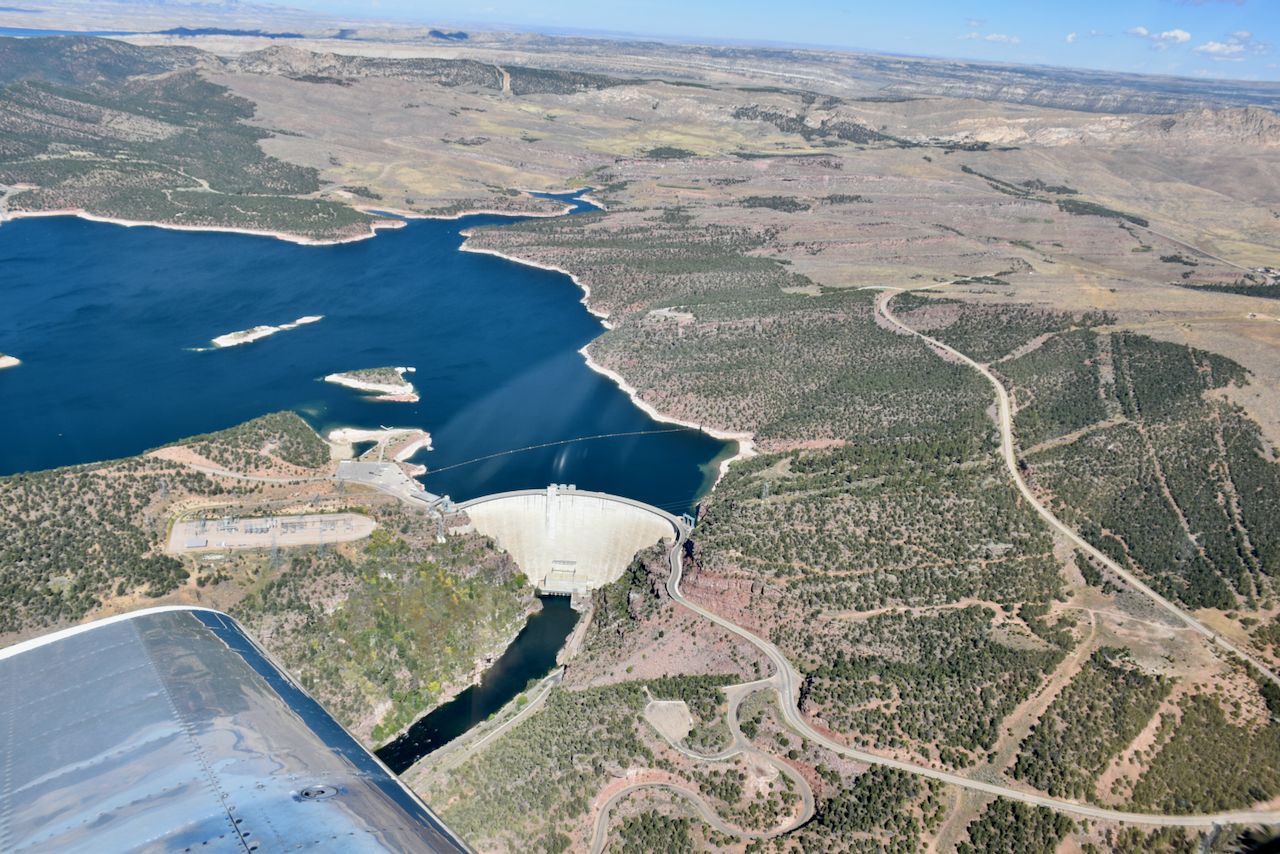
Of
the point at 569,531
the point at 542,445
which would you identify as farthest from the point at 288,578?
the point at 542,445

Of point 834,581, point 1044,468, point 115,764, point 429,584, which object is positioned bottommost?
point 429,584

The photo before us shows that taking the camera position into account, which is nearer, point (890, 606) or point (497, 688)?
point (890, 606)

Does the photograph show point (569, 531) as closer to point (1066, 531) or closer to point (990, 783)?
point (990, 783)

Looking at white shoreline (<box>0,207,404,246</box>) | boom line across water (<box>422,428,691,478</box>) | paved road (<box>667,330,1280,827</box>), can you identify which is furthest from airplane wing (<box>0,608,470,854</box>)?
white shoreline (<box>0,207,404,246</box>)

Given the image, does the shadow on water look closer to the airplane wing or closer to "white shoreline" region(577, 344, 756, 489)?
"white shoreline" region(577, 344, 756, 489)

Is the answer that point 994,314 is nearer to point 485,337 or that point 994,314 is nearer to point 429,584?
point 485,337

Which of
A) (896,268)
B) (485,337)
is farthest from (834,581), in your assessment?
(896,268)

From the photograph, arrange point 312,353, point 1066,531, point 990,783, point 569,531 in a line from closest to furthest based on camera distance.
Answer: point 990,783
point 1066,531
point 569,531
point 312,353
